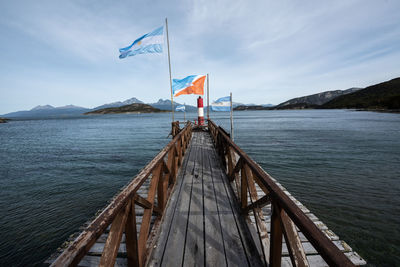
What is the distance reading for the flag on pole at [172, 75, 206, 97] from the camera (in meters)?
14.2

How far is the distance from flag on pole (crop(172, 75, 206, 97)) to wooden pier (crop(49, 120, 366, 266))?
1005 centimetres

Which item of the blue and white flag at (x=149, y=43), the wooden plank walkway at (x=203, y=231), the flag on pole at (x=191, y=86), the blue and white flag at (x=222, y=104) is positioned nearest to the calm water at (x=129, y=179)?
the wooden plank walkway at (x=203, y=231)

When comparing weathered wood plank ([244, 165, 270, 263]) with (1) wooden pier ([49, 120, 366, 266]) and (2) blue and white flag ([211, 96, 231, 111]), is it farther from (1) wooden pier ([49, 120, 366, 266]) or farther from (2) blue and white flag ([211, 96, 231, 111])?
(2) blue and white flag ([211, 96, 231, 111])

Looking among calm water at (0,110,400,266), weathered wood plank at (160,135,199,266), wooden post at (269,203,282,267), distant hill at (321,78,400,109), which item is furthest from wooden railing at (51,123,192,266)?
distant hill at (321,78,400,109)

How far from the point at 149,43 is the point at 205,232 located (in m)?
9.98

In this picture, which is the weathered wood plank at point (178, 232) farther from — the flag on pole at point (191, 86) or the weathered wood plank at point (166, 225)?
the flag on pole at point (191, 86)

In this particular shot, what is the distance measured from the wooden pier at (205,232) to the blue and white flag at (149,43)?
297 inches

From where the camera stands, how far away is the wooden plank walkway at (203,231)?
2750mm

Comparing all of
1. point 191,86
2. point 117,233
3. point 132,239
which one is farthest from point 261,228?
point 191,86

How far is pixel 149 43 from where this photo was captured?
A: 392 inches

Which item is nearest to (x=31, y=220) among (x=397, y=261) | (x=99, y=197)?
(x=99, y=197)

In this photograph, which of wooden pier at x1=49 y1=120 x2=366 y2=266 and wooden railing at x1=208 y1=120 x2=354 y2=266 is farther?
wooden pier at x1=49 y1=120 x2=366 y2=266

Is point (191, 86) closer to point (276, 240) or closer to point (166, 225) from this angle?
point (166, 225)

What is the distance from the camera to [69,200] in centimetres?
851
